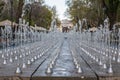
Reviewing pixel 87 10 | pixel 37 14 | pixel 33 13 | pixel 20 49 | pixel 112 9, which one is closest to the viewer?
pixel 20 49

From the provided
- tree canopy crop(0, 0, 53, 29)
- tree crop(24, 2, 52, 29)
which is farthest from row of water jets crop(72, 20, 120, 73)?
tree crop(24, 2, 52, 29)

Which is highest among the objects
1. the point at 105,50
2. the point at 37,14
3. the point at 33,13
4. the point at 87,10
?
the point at 87,10

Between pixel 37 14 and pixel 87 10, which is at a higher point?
pixel 87 10

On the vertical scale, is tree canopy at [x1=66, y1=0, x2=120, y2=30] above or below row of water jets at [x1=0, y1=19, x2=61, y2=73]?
above

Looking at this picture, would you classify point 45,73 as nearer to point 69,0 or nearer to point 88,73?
point 88,73

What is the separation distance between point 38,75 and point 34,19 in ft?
176

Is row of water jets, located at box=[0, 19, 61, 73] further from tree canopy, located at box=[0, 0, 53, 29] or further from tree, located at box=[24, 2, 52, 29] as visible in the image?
tree, located at box=[24, 2, 52, 29]

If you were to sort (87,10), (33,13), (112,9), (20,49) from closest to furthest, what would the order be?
(20,49), (112,9), (87,10), (33,13)

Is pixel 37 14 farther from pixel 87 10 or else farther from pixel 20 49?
pixel 20 49

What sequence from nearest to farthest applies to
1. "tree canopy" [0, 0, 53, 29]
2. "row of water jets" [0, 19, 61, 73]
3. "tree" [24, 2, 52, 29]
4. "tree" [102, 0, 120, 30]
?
"row of water jets" [0, 19, 61, 73] → "tree" [102, 0, 120, 30] → "tree canopy" [0, 0, 53, 29] → "tree" [24, 2, 52, 29]

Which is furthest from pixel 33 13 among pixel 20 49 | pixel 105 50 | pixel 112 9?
pixel 105 50

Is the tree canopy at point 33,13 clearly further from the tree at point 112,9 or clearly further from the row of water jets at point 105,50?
the row of water jets at point 105,50

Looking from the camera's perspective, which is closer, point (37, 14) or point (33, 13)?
point (33, 13)

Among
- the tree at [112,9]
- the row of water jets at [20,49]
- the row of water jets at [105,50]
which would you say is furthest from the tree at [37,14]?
the tree at [112,9]
